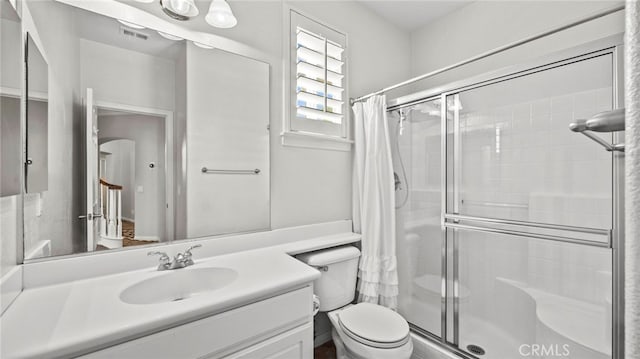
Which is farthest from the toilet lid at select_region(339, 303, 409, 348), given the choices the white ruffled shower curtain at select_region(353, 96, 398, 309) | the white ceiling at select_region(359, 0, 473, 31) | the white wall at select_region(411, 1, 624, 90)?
the white ceiling at select_region(359, 0, 473, 31)

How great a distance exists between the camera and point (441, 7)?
90.4 inches

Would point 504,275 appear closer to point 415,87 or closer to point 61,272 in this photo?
point 415,87

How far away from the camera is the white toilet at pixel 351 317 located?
1362mm

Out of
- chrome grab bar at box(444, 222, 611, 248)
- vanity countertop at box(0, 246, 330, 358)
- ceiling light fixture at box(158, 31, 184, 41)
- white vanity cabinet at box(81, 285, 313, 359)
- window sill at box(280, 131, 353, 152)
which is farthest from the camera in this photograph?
window sill at box(280, 131, 353, 152)

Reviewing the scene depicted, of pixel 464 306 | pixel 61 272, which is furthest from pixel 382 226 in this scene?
pixel 61 272

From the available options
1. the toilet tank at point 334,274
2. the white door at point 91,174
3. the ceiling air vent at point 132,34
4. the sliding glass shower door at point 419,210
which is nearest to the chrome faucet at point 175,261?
the white door at point 91,174

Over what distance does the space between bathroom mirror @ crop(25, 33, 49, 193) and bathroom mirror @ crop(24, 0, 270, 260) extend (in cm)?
3

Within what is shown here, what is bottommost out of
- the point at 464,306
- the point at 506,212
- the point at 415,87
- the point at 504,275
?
the point at 464,306

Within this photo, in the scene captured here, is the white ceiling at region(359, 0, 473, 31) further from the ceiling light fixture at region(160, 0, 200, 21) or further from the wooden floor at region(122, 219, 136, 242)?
the wooden floor at region(122, 219, 136, 242)

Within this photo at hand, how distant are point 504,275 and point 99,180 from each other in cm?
228

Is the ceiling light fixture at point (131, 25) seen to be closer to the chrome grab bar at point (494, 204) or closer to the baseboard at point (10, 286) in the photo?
the baseboard at point (10, 286)

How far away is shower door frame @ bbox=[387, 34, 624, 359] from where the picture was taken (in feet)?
3.85

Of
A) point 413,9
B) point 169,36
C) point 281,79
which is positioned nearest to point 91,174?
point 169,36

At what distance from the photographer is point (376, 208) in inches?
75.4
